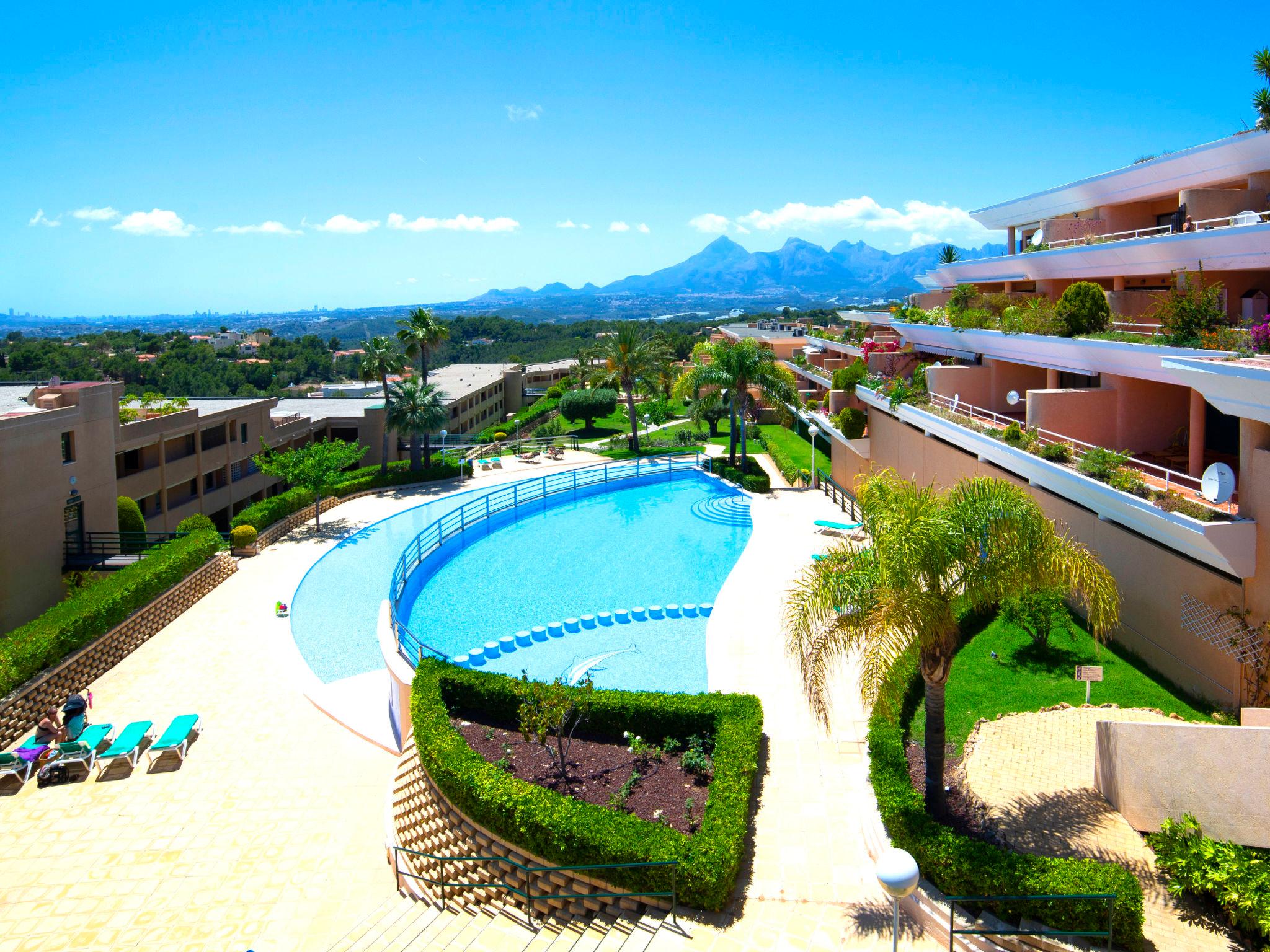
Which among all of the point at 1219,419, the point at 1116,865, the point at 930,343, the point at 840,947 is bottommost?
the point at 840,947

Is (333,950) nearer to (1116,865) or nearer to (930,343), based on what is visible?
(1116,865)

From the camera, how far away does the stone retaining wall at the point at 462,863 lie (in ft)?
35.6

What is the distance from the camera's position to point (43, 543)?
77.6 feet

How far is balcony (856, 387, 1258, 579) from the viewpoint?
12805mm

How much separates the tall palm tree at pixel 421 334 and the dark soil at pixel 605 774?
30020mm

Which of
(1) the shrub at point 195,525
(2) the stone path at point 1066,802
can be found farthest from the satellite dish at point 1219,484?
(1) the shrub at point 195,525

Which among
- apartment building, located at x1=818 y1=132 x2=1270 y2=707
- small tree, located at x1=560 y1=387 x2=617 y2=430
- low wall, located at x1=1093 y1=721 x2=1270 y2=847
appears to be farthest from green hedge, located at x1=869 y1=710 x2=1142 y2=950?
small tree, located at x1=560 y1=387 x2=617 y2=430

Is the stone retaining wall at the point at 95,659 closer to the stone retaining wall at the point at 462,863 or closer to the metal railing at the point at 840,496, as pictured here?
the stone retaining wall at the point at 462,863

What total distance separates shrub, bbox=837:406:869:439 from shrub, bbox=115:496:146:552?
2575 centimetres

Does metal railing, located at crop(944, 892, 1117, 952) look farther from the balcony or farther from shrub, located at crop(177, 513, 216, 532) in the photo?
shrub, located at crop(177, 513, 216, 532)

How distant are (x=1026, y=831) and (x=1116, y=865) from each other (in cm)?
193

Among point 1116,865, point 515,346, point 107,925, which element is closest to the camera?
point 1116,865

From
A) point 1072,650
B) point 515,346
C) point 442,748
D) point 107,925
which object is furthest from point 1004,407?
point 515,346

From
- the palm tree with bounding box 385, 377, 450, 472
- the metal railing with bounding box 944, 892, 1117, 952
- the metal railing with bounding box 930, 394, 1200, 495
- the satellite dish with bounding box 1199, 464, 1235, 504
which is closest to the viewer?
the metal railing with bounding box 944, 892, 1117, 952
